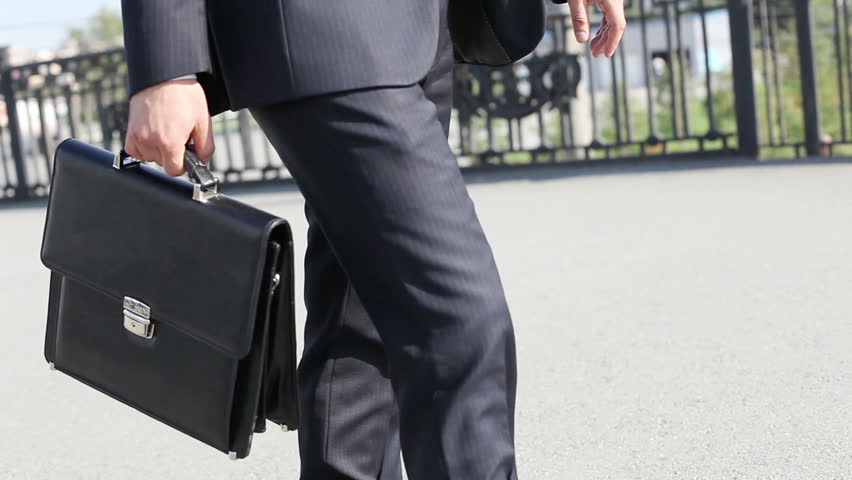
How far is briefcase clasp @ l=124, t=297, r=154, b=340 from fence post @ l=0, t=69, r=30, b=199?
976 cm

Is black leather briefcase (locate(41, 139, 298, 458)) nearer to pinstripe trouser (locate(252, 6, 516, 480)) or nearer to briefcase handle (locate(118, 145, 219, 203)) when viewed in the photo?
briefcase handle (locate(118, 145, 219, 203))

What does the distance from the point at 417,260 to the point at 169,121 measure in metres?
0.39

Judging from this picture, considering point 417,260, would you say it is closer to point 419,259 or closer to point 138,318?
point 419,259

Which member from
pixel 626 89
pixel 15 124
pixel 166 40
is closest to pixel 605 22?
pixel 166 40

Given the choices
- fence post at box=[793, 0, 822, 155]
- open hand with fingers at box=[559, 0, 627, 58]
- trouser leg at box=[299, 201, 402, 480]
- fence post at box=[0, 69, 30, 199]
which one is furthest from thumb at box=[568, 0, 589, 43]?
fence post at box=[0, 69, 30, 199]

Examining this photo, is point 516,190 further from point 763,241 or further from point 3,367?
point 3,367

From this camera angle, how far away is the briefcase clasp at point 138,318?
6.73 feet

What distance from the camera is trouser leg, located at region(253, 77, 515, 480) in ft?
5.60

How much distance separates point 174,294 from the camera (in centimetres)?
199

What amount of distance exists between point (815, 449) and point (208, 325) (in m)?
1.55

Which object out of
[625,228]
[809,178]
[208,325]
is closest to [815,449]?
[208,325]

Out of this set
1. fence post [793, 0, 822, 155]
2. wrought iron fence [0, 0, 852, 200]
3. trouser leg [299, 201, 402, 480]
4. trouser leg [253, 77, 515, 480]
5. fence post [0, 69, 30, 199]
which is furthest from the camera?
fence post [0, 69, 30, 199]

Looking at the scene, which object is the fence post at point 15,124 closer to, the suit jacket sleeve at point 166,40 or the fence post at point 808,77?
the fence post at point 808,77

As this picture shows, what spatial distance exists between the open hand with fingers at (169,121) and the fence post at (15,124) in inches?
397
